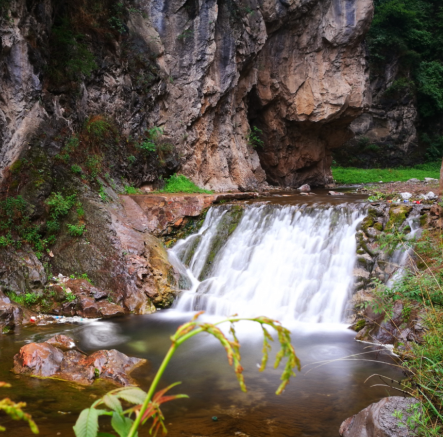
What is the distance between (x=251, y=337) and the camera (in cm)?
632

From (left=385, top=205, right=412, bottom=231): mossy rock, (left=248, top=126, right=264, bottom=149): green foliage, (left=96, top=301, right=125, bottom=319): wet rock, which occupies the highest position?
(left=248, top=126, right=264, bottom=149): green foliage

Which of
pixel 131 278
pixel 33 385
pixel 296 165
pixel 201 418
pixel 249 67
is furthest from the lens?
pixel 296 165

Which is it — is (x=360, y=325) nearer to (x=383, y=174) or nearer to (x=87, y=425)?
(x=87, y=425)

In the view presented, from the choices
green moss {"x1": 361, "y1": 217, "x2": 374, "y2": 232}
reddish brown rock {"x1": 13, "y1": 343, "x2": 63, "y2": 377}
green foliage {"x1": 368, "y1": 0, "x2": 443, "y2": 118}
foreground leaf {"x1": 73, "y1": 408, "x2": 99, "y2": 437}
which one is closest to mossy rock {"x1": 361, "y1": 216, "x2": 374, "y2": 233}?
green moss {"x1": 361, "y1": 217, "x2": 374, "y2": 232}

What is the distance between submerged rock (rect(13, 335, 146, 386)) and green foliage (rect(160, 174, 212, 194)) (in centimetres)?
725

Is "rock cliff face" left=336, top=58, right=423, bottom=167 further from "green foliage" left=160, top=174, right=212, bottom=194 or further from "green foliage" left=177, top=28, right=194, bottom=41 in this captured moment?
"green foliage" left=160, top=174, right=212, bottom=194

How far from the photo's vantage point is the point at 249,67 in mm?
15531

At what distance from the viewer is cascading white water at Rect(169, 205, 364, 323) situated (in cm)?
755

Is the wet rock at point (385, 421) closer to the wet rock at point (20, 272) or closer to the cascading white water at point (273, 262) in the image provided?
the cascading white water at point (273, 262)

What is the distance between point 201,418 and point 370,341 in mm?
3261

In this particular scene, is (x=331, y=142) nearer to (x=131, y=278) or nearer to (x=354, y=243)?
(x=354, y=243)

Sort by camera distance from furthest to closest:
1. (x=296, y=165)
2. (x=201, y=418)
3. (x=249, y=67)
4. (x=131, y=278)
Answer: (x=296, y=165)
(x=249, y=67)
(x=131, y=278)
(x=201, y=418)

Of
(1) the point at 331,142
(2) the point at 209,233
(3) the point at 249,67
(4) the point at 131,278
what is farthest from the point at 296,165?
(4) the point at 131,278

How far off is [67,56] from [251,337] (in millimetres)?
7892
